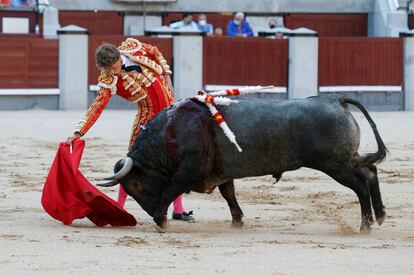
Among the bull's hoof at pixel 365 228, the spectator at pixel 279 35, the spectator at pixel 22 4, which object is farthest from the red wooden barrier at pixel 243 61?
the bull's hoof at pixel 365 228

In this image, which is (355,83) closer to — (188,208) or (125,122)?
(125,122)

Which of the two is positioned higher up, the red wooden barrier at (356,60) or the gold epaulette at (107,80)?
the gold epaulette at (107,80)

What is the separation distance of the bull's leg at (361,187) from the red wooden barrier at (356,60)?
39.4 feet

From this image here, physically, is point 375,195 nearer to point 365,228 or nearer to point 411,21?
point 365,228

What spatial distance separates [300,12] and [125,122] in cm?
810

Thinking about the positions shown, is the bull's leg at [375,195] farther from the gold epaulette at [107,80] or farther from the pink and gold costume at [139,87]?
the gold epaulette at [107,80]

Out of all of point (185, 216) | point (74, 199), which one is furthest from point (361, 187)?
point (74, 199)

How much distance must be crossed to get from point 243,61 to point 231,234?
38.8 ft

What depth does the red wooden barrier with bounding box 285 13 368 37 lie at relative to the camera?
22781mm

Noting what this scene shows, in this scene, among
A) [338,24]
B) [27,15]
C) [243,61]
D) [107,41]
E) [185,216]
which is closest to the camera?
[185,216]

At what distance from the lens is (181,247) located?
249 inches

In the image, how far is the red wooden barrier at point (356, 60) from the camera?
18891mm

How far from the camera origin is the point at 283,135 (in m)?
6.94

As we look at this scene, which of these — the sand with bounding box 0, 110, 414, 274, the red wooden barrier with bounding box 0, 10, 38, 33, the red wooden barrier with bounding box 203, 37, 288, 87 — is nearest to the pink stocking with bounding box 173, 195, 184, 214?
the sand with bounding box 0, 110, 414, 274
